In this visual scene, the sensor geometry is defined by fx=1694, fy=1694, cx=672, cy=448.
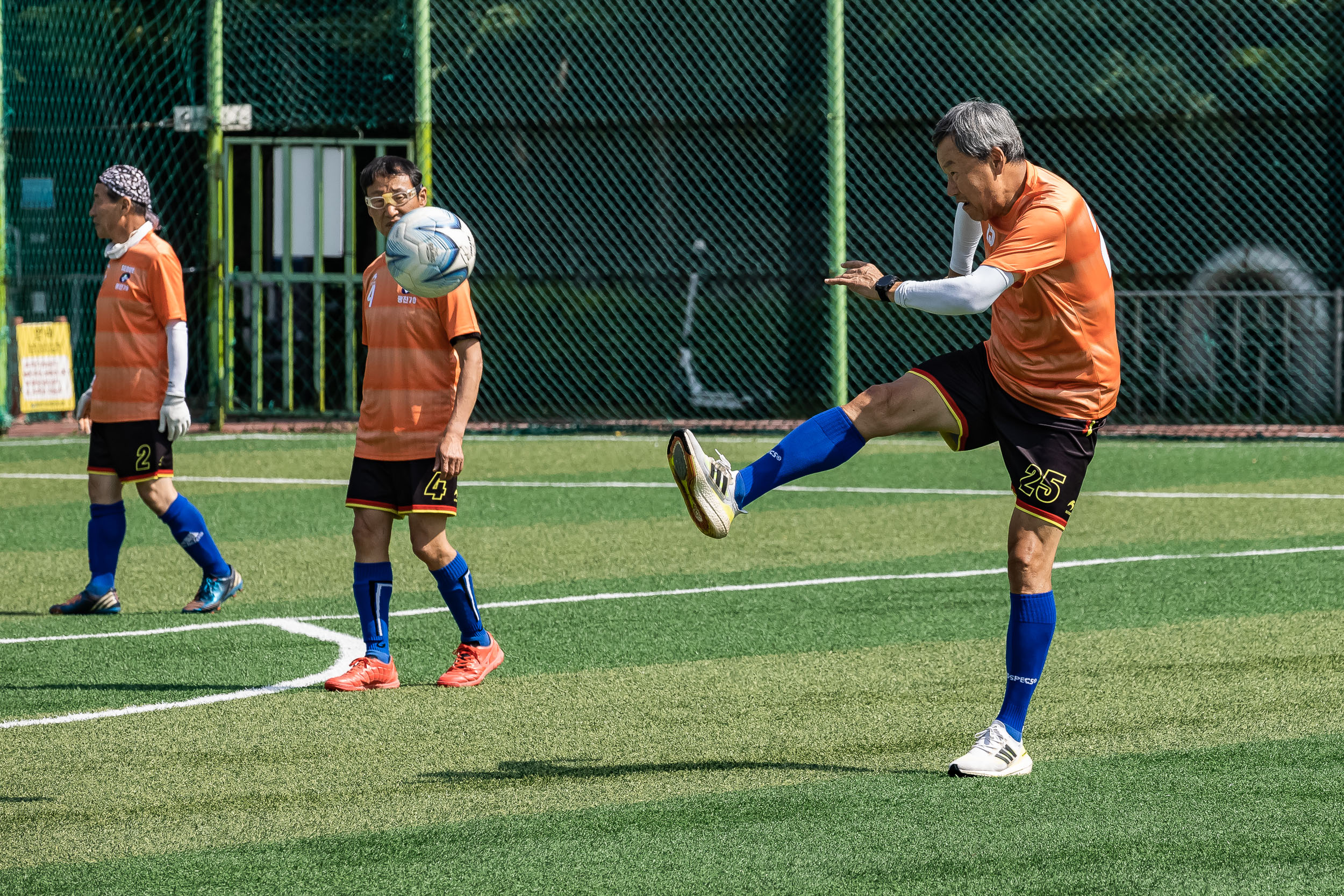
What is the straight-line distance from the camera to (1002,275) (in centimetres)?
464

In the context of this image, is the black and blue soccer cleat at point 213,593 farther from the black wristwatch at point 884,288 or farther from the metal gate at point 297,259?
the metal gate at point 297,259

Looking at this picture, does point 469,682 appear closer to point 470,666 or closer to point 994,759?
point 470,666

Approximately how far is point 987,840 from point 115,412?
5086 mm

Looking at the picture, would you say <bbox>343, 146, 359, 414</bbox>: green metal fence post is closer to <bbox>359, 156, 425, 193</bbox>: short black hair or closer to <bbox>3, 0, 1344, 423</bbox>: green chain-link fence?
<bbox>3, 0, 1344, 423</bbox>: green chain-link fence

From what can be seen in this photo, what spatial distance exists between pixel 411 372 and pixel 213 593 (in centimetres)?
223

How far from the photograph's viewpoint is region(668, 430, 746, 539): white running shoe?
5098mm

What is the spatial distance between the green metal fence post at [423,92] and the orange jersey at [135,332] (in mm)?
7892

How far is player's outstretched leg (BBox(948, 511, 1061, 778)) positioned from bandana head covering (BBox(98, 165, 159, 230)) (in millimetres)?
4567

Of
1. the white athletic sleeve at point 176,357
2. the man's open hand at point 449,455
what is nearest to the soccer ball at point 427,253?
the man's open hand at point 449,455

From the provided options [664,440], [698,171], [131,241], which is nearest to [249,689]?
[131,241]

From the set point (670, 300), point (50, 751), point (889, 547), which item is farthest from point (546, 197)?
point (50, 751)

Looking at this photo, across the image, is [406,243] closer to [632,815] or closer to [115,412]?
[632,815]

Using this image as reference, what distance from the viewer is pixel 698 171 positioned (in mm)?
17844

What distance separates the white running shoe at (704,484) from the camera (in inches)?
201
